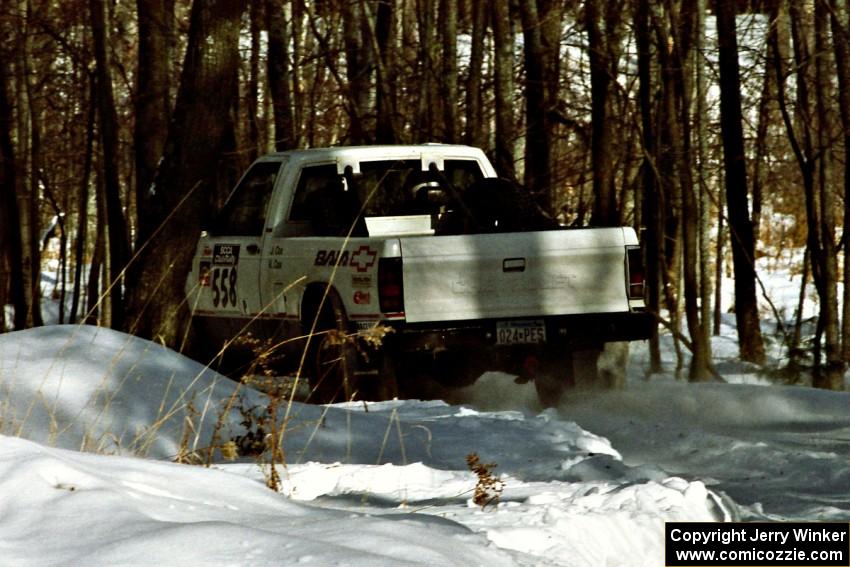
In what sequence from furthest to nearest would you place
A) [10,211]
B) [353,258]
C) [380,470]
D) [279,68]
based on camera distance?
[10,211] → [279,68] → [353,258] → [380,470]

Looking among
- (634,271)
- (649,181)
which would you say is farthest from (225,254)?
(649,181)

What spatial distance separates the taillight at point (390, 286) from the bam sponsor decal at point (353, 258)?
0.10 meters

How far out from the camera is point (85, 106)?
24.6 m

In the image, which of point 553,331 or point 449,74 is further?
point 449,74

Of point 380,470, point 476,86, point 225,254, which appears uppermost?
point 476,86

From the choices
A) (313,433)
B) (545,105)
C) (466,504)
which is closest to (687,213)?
(545,105)

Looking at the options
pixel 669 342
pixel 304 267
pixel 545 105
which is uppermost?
pixel 545 105

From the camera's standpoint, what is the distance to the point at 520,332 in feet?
33.6

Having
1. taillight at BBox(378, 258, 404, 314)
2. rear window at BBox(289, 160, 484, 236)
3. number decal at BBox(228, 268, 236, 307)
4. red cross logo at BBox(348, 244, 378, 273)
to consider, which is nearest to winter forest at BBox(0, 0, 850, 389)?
number decal at BBox(228, 268, 236, 307)

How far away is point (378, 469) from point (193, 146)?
24.0 feet

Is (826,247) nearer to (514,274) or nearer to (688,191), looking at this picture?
(688,191)

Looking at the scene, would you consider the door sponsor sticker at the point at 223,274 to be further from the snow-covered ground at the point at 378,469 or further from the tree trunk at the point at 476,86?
the tree trunk at the point at 476,86

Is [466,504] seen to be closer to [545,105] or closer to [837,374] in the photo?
[837,374]

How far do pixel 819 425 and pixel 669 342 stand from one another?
10357 millimetres
